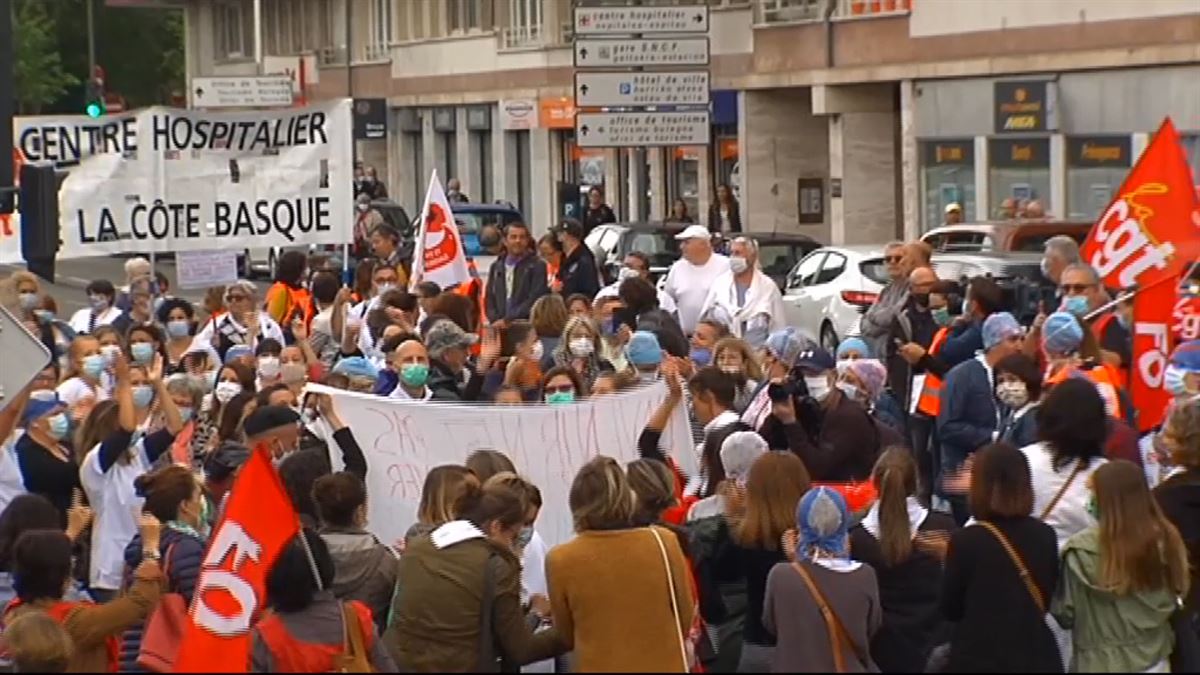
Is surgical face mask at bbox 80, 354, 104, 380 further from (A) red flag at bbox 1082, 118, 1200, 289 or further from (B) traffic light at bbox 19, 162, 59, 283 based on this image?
(A) red flag at bbox 1082, 118, 1200, 289

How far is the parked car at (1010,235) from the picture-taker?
86.3 feet

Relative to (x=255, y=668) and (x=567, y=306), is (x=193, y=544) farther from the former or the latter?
(x=567, y=306)

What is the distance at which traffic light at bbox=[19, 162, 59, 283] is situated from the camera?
41.6 feet

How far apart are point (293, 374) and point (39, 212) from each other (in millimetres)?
1446

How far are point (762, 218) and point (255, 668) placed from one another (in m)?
37.0

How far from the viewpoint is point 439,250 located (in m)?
20.2

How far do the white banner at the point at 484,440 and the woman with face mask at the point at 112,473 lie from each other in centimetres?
81

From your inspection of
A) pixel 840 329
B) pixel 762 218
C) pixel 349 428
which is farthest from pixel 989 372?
pixel 762 218

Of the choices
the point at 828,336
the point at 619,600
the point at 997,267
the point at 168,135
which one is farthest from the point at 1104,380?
the point at 828,336

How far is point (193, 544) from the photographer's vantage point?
8.90 meters

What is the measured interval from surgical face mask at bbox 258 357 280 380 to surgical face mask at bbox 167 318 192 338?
2789 mm

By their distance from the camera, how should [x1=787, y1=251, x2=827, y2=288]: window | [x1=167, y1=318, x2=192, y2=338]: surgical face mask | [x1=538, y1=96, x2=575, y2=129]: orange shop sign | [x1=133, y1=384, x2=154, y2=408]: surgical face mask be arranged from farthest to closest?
1. [x1=538, y1=96, x2=575, y2=129]: orange shop sign
2. [x1=787, y1=251, x2=827, y2=288]: window
3. [x1=167, y1=318, x2=192, y2=338]: surgical face mask
4. [x1=133, y1=384, x2=154, y2=408]: surgical face mask

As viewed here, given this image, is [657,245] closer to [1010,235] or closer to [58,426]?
[1010,235]

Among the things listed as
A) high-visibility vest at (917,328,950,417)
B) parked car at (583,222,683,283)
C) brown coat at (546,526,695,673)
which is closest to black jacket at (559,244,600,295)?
high-visibility vest at (917,328,950,417)
